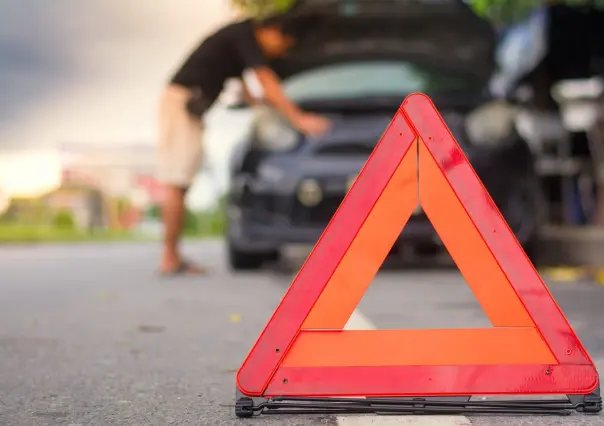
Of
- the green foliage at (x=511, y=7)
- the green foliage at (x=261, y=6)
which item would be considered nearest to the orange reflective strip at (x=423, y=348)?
the green foliage at (x=511, y=7)

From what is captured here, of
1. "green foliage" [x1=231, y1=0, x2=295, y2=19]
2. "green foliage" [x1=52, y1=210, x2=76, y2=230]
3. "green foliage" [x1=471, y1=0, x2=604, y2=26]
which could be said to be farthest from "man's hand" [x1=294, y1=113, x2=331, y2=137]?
"green foliage" [x1=52, y1=210, x2=76, y2=230]

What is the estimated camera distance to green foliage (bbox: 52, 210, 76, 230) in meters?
26.0

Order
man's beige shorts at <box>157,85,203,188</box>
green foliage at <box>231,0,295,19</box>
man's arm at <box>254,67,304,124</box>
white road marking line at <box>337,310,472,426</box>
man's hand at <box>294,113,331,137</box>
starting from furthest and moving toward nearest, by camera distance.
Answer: green foliage at <box>231,0,295,19</box> < man's beige shorts at <box>157,85,203,188</box> < man's hand at <box>294,113,331,137</box> < man's arm at <box>254,67,304,124</box> < white road marking line at <box>337,310,472,426</box>

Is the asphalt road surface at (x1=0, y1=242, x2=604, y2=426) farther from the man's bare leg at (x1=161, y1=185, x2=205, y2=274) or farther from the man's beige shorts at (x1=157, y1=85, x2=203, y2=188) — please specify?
the man's beige shorts at (x1=157, y1=85, x2=203, y2=188)

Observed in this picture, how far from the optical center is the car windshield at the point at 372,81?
741cm

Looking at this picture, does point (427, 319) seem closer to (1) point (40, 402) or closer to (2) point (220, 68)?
(1) point (40, 402)

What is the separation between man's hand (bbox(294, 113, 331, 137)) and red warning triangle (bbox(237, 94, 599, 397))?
4.14 m

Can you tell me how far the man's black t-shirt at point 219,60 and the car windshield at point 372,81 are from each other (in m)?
0.44

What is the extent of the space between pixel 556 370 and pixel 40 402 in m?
1.54

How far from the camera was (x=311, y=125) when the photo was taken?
697 cm

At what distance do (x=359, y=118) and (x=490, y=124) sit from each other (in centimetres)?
96

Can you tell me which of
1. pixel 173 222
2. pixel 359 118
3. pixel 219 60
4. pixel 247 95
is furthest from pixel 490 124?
pixel 173 222

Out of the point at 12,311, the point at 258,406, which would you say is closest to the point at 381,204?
the point at 258,406

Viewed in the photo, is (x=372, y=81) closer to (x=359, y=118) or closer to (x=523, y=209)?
(x=359, y=118)
